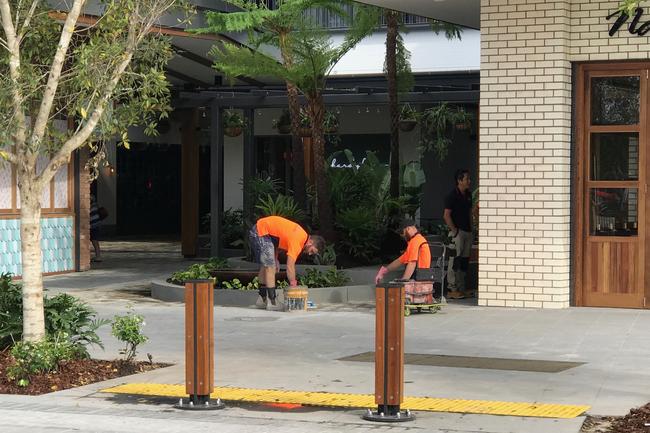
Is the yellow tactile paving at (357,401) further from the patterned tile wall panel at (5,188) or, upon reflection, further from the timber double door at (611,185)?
the patterned tile wall panel at (5,188)

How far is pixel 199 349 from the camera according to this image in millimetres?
9586

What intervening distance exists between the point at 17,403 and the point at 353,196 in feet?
44.5

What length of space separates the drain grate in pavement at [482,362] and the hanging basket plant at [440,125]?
1672cm

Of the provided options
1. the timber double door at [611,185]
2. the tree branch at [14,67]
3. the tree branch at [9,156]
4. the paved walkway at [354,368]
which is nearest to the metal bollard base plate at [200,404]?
the paved walkway at [354,368]

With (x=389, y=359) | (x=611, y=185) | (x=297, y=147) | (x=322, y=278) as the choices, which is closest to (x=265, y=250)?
(x=322, y=278)

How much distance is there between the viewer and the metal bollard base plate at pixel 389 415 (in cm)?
906

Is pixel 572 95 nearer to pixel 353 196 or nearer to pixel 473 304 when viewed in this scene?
pixel 473 304

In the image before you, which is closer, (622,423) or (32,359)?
(622,423)

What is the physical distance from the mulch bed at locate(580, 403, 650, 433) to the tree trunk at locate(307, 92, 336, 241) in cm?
1243

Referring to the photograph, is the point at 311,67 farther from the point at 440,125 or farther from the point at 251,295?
the point at 440,125

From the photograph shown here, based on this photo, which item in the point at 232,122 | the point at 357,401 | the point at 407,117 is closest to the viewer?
the point at 357,401

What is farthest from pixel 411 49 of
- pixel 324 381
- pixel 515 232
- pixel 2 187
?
pixel 324 381

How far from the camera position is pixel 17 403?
9.88 meters

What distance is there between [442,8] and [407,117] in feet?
30.9
